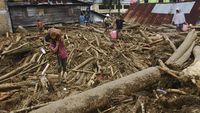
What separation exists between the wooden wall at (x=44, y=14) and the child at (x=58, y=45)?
12.3 m

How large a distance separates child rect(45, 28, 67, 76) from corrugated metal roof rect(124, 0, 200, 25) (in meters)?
12.7

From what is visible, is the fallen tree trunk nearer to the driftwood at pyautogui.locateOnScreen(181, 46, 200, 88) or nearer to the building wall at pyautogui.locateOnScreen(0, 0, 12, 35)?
the driftwood at pyautogui.locateOnScreen(181, 46, 200, 88)

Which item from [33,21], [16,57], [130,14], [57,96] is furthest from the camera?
[130,14]

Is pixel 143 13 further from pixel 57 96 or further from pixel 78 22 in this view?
pixel 57 96

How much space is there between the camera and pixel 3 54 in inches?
416

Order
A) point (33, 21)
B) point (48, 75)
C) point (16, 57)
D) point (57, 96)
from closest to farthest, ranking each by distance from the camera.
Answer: point (57, 96) < point (48, 75) < point (16, 57) < point (33, 21)

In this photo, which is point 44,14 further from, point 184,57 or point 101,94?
point 101,94

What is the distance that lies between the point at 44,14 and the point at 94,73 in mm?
13976

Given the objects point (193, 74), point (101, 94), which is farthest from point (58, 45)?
point (193, 74)

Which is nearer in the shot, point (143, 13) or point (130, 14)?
point (143, 13)

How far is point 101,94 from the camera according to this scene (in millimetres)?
6098

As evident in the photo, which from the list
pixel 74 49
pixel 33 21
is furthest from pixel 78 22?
pixel 74 49

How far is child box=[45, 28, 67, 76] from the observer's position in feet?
27.0

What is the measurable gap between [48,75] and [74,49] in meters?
2.78
